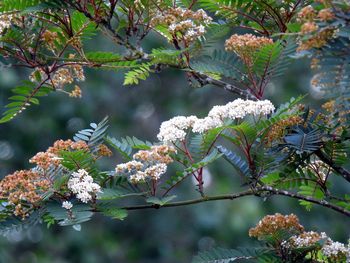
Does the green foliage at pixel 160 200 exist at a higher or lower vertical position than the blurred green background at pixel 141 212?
higher

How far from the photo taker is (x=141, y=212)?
627 cm

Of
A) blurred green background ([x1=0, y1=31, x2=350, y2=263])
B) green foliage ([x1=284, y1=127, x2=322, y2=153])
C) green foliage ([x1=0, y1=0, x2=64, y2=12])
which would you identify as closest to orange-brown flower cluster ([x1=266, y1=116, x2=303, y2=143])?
green foliage ([x1=284, y1=127, x2=322, y2=153])

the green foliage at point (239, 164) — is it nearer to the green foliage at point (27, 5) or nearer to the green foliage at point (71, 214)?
the green foliage at point (71, 214)

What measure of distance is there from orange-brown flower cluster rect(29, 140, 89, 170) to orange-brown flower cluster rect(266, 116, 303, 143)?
38 cm

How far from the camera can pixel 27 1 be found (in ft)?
4.75

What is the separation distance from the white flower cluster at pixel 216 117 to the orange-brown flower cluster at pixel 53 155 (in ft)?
0.59

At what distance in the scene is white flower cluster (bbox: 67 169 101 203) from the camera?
1.32 m

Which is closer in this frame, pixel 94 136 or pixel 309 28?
pixel 309 28

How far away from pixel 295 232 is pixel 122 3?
622mm

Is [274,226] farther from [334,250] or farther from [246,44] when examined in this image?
[246,44]

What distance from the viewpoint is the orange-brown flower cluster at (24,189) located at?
4.41 feet

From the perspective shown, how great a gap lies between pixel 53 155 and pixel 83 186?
151 millimetres

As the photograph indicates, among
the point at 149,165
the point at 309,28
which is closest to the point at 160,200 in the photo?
the point at 149,165

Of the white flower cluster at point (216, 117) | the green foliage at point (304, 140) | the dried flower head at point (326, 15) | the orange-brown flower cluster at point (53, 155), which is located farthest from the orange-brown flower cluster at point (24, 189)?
the dried flower head at point (326, 15)
